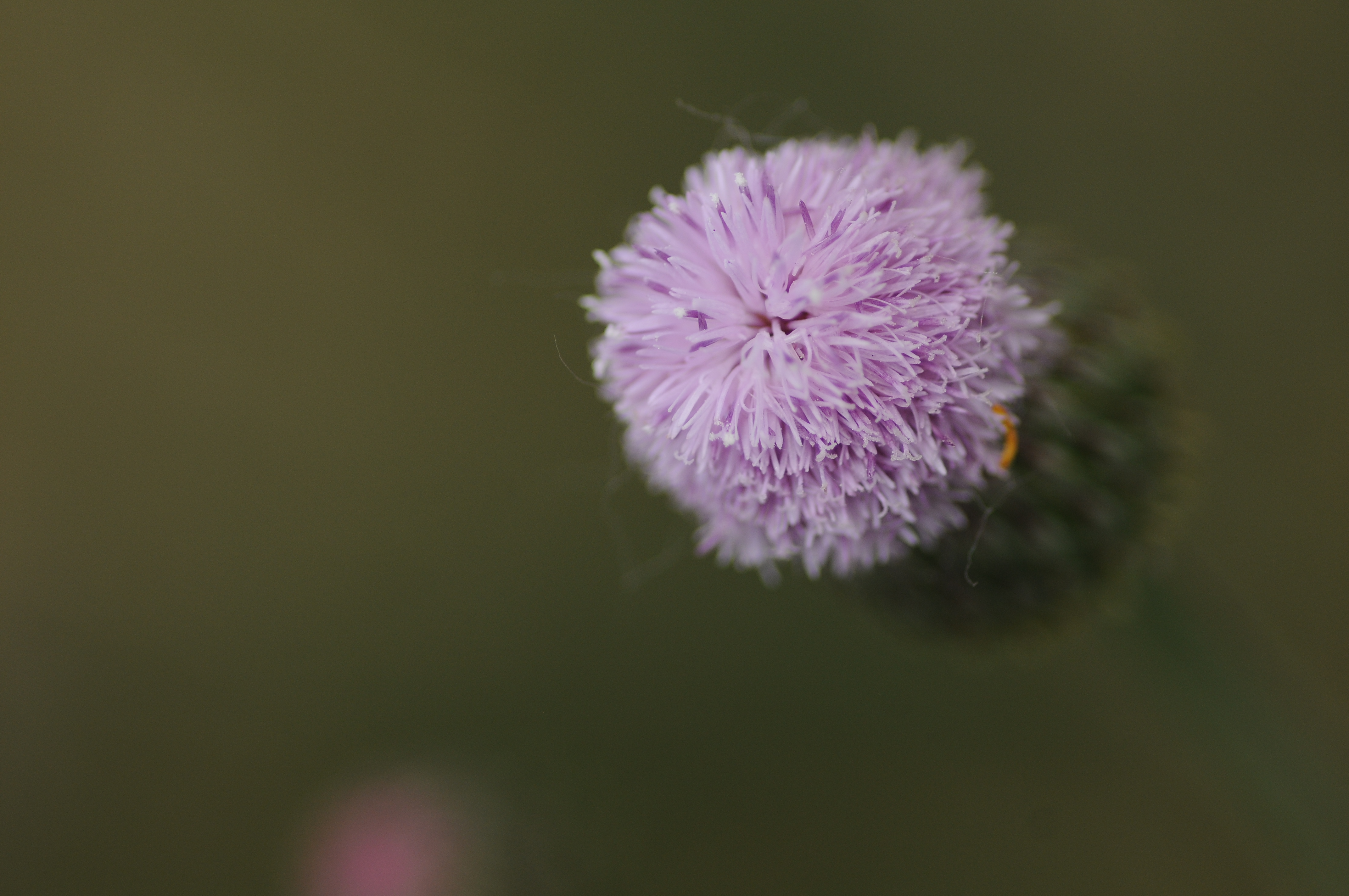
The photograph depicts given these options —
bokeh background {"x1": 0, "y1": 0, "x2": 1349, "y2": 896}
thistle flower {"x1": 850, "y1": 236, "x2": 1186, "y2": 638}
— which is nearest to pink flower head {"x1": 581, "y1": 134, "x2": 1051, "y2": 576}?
thistle flower {"x1": 850, "y1": 236, "x2": 1186, "y2": 638}

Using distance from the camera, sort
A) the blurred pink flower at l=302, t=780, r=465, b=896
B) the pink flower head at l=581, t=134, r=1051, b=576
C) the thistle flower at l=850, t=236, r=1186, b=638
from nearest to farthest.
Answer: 1. the pink flower head at l=581, t=134, r=1051, b=576
2. the thistle flower at l=850, t=236, r=1186, b=638
3. the blurred pink flower at l=302, t=780, r=465, b=896

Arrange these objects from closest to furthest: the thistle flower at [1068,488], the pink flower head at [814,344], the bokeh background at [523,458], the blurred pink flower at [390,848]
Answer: the pink flower head at [814,344] → the thistle flower at [1068,488] → the blurred pink flower at [390,848] → the bokeh background at [523,458]

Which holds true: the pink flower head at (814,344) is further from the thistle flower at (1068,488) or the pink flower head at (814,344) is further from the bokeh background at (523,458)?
the bokeh background at (523,458)

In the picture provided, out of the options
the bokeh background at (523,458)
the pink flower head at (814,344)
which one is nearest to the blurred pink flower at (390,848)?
the bokeh background at (523,458)

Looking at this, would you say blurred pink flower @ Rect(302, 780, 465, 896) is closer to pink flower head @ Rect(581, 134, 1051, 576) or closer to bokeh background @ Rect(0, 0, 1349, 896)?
bokeh background @ Rect(0, 0, 1349, 896)

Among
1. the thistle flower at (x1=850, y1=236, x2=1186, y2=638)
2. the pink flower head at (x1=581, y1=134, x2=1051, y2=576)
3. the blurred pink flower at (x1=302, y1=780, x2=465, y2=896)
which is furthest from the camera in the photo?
the blurred pink flower at (x1=302, y1=780, x2=465, y2=896)

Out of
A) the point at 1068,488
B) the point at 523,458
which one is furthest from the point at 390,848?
the point at 1068,488

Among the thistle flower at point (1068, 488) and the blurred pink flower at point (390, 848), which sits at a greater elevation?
the blurred pink flower at point (390, 848)
